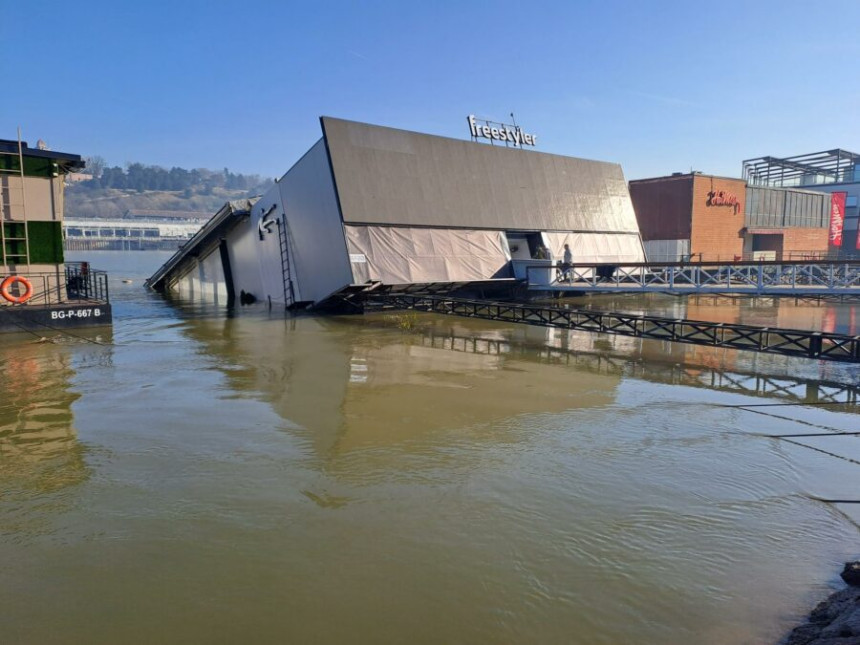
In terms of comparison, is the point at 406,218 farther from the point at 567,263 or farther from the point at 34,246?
the point at 34,246

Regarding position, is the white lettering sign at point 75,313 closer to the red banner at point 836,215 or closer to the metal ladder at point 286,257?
the metal ladder at point 286,257

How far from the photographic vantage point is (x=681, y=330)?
15.3 m

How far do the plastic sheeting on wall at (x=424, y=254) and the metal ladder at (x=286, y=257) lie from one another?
4.45 metres

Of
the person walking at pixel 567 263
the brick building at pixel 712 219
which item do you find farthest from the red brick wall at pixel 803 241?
the person walking at pixel 567 263

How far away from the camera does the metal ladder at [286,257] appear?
2478cm

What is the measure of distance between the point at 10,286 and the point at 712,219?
1656 inches

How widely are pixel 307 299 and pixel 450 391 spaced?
47.1 ft

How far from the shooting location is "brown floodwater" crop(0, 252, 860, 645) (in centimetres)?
440

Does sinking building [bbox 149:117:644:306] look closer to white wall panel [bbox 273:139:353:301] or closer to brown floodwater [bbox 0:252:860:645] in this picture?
white wall panel [bbox 273:139:353:301]

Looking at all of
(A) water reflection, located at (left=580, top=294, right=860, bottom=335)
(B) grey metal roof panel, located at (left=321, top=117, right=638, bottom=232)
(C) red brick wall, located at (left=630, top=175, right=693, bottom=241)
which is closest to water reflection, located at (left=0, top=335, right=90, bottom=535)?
(B) grey metal roof panel, located at (left=321, top=117, right=638, bottom=232)

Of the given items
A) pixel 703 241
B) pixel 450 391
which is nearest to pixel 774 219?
pixel 703 241

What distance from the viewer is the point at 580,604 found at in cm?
452

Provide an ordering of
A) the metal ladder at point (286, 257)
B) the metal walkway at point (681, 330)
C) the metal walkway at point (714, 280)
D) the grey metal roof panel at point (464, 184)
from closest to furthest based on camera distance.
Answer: the metal walkway at point (681, 330) < the metal walkway at point (714, 280) < the grey metal roof panel at point (464, 184) < the metal ladder at point (286, 257)

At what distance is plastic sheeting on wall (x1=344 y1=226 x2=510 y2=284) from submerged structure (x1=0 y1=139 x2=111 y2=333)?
356 inches
